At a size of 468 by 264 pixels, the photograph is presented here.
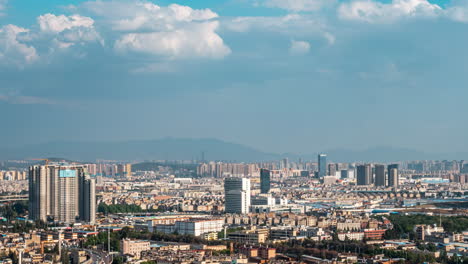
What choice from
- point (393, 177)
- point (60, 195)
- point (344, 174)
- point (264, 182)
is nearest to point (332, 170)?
point (344, 174)

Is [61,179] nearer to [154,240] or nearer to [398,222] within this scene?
[154,240]

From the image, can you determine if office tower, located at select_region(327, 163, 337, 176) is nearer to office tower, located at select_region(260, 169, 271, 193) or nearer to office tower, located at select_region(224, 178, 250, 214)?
office tower, located at select_region(260, 169, 271, 193)

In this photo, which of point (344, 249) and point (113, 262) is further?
point (344, 249)

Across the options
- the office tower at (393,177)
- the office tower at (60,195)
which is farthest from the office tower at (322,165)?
the office tower at (60,195)

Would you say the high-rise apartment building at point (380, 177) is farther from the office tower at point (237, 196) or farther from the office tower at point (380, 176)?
the office tower at point (237, 196)

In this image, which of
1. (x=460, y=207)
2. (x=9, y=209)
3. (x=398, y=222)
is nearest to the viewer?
(x=398, y=222)

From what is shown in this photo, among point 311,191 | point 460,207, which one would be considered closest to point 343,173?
point 311,191
